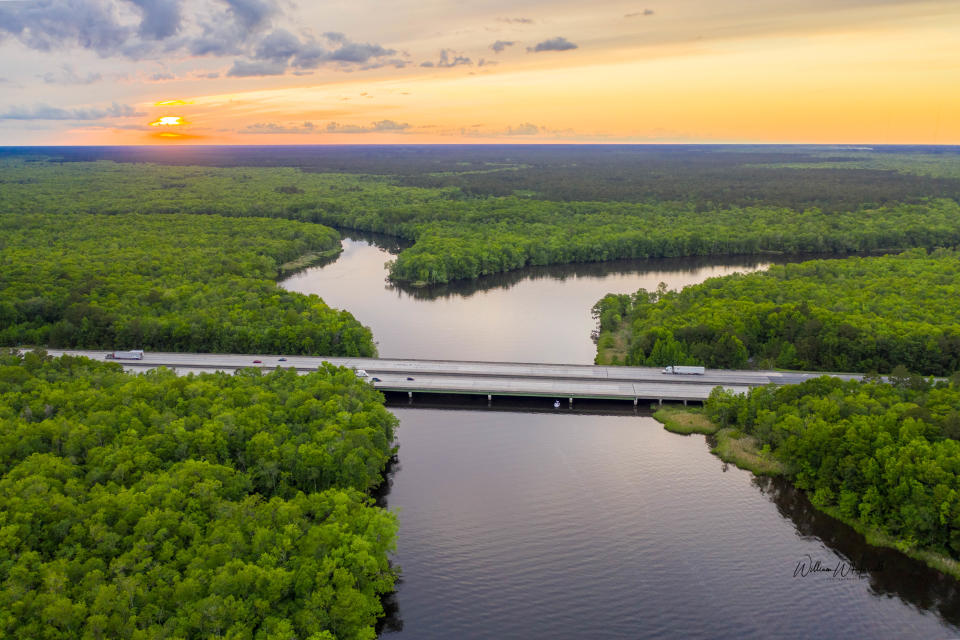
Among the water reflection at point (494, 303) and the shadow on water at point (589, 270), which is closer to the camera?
the water reflection at point (494, 303)

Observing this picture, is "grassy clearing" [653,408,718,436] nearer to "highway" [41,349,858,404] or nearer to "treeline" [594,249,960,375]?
"highway" [41,349,858,404]

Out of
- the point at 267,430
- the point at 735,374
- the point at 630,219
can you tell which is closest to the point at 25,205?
the point at 630,219

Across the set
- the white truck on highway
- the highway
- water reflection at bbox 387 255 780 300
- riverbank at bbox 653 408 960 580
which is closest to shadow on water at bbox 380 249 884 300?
water reflection at bbox 387 255 780 300

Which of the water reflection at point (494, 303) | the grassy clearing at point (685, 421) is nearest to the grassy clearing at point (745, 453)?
the grassy clearing at point (685, 421)

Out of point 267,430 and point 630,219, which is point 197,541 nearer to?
point 267,430

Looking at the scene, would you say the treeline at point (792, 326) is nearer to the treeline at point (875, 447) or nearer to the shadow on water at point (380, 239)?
the treeline at point (875, 447)

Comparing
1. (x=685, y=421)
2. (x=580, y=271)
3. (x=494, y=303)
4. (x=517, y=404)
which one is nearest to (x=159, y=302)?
(x=494, y=303)
